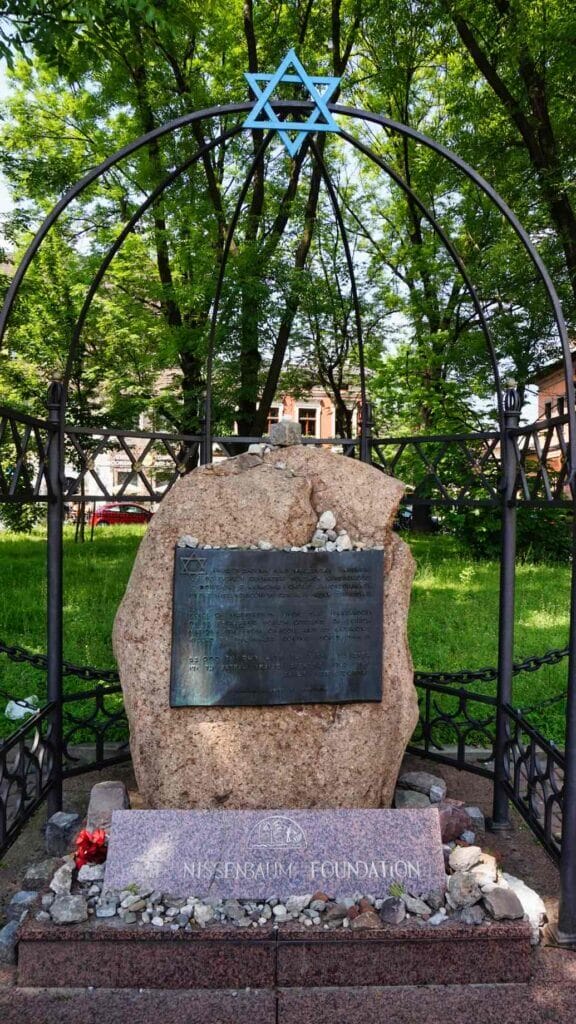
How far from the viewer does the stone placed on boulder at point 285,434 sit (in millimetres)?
4039

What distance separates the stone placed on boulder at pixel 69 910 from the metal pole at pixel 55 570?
1146mm

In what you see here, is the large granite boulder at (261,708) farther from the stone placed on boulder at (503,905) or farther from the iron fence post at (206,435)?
the iron fence post at (206,435)

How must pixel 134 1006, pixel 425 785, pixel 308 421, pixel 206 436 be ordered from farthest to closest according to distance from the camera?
1. pixel 308 421
2. pixel 206 436
3. pixel 425 785
4. pixel 134 1006

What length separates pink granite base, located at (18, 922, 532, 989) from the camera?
9.07 feet

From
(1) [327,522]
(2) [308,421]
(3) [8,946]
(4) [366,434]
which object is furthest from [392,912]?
(2) [308,421]

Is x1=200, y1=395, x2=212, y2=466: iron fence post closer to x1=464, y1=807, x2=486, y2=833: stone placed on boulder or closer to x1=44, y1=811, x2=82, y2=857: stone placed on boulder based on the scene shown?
x1=44, y1=811, x2=82, y2=857: stone placed on boulder

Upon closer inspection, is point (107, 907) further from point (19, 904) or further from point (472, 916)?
point (472, 916)

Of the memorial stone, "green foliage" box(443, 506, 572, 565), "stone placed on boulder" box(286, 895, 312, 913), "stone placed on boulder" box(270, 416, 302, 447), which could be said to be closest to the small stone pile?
"stone placed on boulder" box(270, 416, 302, 447)

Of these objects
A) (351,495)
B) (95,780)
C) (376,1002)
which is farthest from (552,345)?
(376,1002)

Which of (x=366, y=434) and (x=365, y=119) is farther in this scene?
(x=366, y=434)

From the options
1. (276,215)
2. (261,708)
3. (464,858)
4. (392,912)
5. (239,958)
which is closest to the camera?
(239,958)

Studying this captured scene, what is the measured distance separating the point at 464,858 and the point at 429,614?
16.9ft

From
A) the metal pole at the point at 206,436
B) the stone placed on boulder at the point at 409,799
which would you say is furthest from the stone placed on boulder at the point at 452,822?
the metal pole at the point at 206,436

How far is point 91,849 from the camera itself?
3193 millimetres
